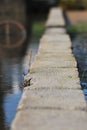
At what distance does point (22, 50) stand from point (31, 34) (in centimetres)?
374

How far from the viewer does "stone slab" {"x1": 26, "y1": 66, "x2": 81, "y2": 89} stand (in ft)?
20.4

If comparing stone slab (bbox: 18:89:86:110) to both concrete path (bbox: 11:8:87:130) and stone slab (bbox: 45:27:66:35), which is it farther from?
stone slab (bbox: 45:27:66:35)

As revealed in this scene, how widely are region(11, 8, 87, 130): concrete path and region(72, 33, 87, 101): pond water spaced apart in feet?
0.95

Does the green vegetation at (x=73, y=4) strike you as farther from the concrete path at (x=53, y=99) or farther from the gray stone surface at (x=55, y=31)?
the concrete path at (x=53, y=99)

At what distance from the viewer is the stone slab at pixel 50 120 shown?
4.56 m

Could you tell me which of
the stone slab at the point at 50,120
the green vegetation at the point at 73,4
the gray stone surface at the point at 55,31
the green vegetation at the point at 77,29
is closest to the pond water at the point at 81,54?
the gray stone surface at the point at 55,31

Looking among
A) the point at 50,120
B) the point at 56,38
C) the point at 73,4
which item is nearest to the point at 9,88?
the point at 50,120

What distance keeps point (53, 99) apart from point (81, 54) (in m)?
5.22

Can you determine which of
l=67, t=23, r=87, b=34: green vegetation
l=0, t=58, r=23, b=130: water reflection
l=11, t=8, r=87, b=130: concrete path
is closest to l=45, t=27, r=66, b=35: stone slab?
l=67, t=23, r=87, b=34: green vegetation

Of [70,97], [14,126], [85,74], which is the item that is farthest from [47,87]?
[85,74]

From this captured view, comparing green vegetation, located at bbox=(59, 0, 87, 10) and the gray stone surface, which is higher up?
green vegetation, located at bbox=(59, 0, 87, 10)

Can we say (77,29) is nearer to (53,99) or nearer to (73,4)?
(73,4)

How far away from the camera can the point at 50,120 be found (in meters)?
4.75

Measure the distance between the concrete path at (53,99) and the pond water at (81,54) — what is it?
29cm
